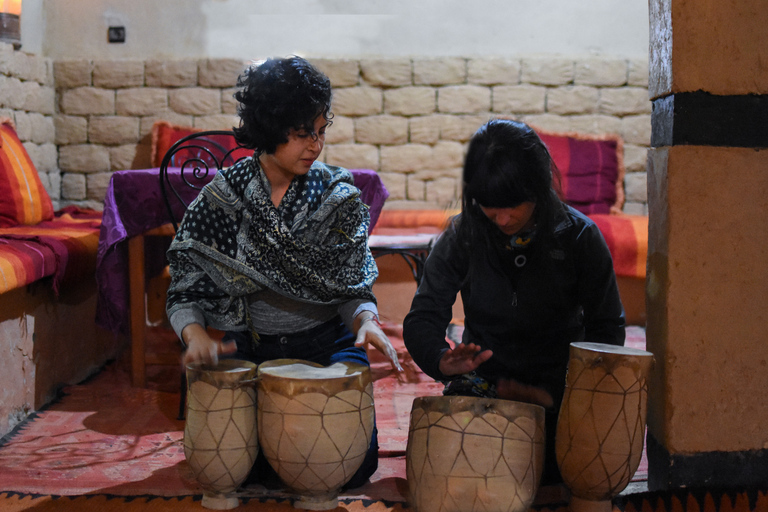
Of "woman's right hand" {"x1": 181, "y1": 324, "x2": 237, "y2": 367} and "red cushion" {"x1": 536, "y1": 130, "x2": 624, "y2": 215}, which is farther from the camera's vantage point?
"red cushion" {"x1": 536, "y1": 130, "x2": 624, "y2": 215}

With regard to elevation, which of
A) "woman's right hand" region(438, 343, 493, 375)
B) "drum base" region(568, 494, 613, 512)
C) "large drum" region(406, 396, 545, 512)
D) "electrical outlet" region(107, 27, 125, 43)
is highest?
"electrical outlet" region(107, 27, 125, 43)

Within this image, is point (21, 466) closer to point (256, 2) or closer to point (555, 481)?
point (555, 481)

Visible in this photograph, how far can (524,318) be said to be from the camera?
1.91 m

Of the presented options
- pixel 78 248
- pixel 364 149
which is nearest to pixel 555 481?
pixel 78 248

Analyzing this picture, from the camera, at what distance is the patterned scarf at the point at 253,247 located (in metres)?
1.92

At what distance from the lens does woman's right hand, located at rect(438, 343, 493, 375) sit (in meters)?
1.64

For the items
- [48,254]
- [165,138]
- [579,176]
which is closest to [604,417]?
[48,254]

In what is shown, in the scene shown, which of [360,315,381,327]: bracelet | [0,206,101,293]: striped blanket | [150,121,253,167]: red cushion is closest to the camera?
[360,315,381,327]: bracelet

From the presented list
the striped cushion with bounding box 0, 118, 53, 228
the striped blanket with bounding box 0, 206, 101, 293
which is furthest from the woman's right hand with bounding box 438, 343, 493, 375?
the striped cushion with bounding box 0, 118, 53, 228

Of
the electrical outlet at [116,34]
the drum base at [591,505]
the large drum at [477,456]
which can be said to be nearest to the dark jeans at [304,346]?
the large drum at [477,456]

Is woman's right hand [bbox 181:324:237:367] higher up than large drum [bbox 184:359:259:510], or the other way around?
woman's right hand [bbox 181:324:237:367]

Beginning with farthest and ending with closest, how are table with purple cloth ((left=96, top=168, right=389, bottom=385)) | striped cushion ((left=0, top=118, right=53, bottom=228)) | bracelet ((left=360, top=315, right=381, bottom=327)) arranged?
striped cushion ((left=0, top=118, right=53, bottom=228)) < table with purple cloth ((left=96, top=168, right=389, bottom=385)) < bracelet ((left=360, top=315, right=381, bottom=327))

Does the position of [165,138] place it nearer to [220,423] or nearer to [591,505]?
[220,423]

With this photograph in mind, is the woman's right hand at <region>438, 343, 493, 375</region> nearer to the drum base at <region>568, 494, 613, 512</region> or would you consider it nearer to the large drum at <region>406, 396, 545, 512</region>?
the large drum at <region>406, 396, 545, 512</region>
